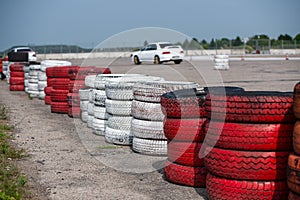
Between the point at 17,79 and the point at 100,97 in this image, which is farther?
the point at 17,79

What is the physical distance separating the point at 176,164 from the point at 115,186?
31.5 inches

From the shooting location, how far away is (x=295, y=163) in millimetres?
4441

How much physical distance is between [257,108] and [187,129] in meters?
1.26

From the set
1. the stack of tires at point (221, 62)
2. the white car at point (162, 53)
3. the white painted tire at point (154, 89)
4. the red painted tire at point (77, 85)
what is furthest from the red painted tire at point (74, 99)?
the white car at point (162, 53)

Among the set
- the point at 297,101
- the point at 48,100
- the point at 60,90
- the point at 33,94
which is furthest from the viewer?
the point at 33,94

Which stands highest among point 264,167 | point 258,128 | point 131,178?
point 258,128

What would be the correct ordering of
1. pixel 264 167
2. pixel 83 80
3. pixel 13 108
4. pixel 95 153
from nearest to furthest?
pixel 264 167 < pixel 95 153 < pixel 83 80 < pixel 13 108

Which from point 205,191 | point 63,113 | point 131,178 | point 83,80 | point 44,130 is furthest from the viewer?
point 63,113

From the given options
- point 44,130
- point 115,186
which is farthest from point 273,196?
point 44,130

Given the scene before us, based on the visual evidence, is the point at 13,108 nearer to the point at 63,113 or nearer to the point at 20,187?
the point at 63,113

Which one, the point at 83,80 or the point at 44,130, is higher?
the point at 83,80

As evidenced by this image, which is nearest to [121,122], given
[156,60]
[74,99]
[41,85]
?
[74,99]

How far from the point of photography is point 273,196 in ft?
15.8

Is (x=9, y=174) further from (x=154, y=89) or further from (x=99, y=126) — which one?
(x=99, y=126)
